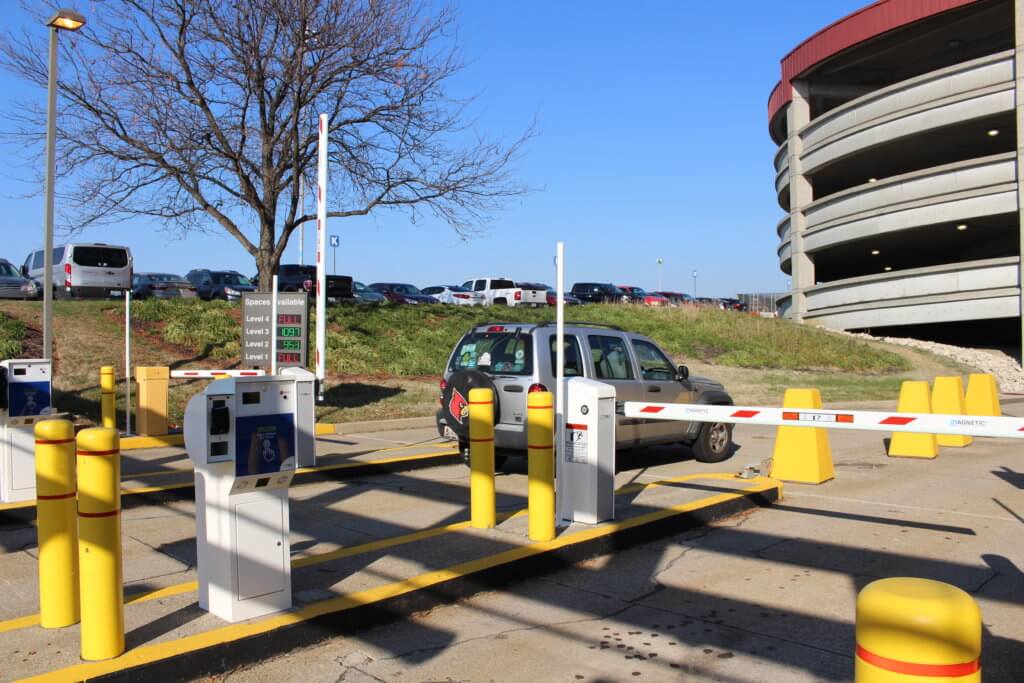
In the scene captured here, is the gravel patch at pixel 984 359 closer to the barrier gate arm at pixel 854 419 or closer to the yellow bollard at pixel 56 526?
the barrier gate arm at pixel 854 419

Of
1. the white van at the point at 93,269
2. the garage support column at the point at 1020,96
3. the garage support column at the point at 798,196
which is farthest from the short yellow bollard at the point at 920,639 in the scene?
the garage support column at the point at 798,196

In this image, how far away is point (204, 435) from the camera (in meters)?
4.62

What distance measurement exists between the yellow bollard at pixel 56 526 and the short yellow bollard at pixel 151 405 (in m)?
8.97

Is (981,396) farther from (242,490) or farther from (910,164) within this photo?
(910,164)

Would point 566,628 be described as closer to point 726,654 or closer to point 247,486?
point 726,654

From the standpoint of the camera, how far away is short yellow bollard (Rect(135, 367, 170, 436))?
43.9 feet

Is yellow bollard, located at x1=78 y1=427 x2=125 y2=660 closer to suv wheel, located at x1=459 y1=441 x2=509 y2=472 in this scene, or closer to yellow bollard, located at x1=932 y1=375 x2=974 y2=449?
suv wheel, located at x1=459 y1=441 x2=509 y2=472

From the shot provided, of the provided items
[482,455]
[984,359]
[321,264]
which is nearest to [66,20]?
[321,264]

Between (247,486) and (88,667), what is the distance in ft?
3.65

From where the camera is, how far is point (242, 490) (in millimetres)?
4723

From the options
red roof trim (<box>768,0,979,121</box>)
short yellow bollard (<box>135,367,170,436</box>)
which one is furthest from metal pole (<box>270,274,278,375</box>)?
red roof trim (<box>768,0,979,121</box>)

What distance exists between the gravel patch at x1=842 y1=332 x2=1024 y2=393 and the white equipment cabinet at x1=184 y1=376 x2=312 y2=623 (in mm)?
33892

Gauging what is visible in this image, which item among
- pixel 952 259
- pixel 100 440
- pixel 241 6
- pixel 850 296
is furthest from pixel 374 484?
pixel 952 259

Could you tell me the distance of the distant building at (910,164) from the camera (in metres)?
35.7
